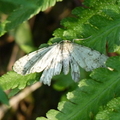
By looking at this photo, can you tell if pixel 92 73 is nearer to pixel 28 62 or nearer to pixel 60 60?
pixel 60 60

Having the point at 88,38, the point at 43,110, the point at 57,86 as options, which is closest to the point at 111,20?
the point at 88,38

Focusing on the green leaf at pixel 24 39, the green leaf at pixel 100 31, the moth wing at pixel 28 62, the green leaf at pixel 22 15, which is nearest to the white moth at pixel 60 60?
the moth wing at pixel 28 62

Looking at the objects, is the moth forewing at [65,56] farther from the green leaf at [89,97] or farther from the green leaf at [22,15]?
the green leaf at [22,15]

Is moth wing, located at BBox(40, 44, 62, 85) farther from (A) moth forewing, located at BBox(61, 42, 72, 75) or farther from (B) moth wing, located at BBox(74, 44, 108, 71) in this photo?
(B) moth wing, located at BBox(74, 44, 108, 71)

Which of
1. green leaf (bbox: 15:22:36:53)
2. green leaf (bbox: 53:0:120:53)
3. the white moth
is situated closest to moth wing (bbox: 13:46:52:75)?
the white moth

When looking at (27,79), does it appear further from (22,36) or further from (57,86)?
(22,36)

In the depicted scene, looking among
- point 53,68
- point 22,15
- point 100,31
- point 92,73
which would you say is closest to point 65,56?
point 53,68
